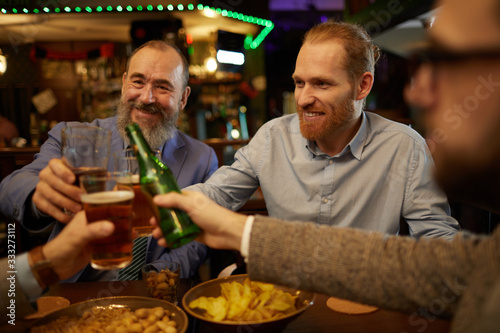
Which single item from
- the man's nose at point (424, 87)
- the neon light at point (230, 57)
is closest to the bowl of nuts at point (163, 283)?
the man's nose at point (424, 87)

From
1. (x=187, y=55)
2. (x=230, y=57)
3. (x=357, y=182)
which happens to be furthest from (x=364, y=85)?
(x=230, y=57)

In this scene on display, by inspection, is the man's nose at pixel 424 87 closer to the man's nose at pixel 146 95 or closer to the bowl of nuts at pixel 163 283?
the bowl of nuts at pixel 163 283

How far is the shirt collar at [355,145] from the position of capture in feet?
5.86

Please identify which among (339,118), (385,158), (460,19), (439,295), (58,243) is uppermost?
(460,19)

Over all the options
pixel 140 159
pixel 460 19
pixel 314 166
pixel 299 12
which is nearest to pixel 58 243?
pixel 140 159

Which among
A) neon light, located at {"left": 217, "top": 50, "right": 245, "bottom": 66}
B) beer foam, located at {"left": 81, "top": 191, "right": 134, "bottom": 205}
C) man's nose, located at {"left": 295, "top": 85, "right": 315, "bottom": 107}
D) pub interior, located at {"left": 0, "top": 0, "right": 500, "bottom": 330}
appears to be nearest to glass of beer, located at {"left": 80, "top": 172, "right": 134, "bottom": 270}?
beer foam, located at {"left": 81, "top": 191, "right": 134, "bottom": 205}

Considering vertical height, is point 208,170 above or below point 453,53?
below

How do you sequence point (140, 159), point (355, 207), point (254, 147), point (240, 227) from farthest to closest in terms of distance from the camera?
point (254, 147) → point (355, 207) → point (140, 159) → point (240, 227)

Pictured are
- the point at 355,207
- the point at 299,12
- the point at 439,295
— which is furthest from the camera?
the point at 299,12

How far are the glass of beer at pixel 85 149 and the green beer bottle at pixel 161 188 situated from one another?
0.09m

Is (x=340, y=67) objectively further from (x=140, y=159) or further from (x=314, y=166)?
(x=140, y=159)

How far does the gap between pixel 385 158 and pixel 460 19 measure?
1.09 metres

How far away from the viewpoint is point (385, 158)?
5.83 ft

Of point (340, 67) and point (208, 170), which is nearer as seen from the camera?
point (340, 67)
